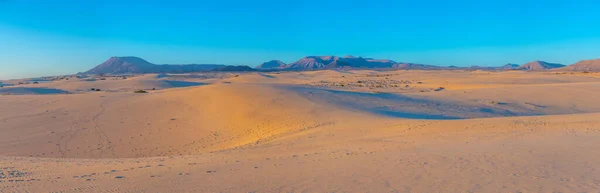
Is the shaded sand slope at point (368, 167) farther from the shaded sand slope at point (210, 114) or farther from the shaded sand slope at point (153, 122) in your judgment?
the shaded sand slope at point (153, 122)

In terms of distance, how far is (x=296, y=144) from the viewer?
10859 mm

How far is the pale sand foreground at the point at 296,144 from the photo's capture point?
21.6 feet

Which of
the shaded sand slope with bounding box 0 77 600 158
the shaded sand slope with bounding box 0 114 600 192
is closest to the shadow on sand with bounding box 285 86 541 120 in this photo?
the shaded sand slope with bounding box 0 77 600 158

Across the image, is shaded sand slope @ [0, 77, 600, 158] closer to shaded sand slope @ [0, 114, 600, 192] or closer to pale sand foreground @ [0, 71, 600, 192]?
pale sand foreground @ [0, 71, 600, 192]

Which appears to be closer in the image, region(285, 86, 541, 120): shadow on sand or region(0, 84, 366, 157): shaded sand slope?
region(0, 84, 366, 157): shaded sand slope

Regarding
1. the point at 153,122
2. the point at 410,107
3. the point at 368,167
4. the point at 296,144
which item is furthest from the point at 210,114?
the point at 368,167

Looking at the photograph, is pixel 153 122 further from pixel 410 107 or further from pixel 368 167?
pixel 368 167

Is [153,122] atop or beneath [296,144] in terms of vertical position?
beneath

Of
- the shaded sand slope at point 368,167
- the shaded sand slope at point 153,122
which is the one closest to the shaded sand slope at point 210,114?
the shaded sand slope at point 153,122

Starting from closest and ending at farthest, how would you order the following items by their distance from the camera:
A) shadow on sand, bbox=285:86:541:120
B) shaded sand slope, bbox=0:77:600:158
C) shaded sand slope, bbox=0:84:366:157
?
shaded sand slope, bbox=0:84:366:157
shaded sand slope, bbox=0:77:600:158
shadow on sand, bbox=285:86:541:120

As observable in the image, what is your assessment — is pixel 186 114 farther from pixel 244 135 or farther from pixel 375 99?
pixel 375 99

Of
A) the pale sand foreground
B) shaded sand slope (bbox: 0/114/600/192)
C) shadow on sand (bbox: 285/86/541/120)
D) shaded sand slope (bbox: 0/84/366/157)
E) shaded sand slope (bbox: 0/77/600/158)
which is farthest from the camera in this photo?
shadow on sand (bbox: 285/86/541/120)

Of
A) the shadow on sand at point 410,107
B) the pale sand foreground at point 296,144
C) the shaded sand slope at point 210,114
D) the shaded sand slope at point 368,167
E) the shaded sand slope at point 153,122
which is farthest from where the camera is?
the shadow on sand at point 410,107

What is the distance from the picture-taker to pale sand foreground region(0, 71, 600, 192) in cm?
657
